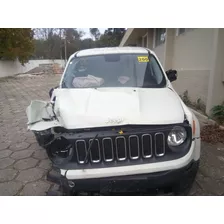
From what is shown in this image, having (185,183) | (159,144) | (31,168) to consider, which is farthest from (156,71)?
(31,168)

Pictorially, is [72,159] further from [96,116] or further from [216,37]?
[216,37]

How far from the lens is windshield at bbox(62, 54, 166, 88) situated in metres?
2.90

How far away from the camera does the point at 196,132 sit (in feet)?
6.81

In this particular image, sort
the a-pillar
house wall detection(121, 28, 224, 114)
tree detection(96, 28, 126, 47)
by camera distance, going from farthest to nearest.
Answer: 1. tree detection(96, 28, 126, 47)
2. the a-pillar
3. house wall detection(121, 28, 224, 114)

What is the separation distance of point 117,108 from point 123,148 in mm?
399

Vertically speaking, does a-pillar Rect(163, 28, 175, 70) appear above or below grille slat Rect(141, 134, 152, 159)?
above

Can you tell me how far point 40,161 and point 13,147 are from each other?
87cm

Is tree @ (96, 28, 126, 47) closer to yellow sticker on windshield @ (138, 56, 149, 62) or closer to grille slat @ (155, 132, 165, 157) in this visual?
yellow sticker on windshield @ (138, 56, 149, 62)

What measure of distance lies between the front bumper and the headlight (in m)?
0.23

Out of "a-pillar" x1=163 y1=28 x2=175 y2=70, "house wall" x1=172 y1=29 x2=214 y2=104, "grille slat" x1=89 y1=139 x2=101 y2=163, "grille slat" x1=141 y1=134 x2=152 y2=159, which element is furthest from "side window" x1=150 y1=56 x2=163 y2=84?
"a-pillar" x1=163 y1=28 x2=175 y2=70

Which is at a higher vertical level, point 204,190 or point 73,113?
point 73,113

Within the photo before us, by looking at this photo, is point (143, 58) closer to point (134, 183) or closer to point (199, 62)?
point (134, 183)

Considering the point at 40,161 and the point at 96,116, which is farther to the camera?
the point at 40,161

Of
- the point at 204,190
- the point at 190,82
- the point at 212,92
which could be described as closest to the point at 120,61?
the point at 204,190
